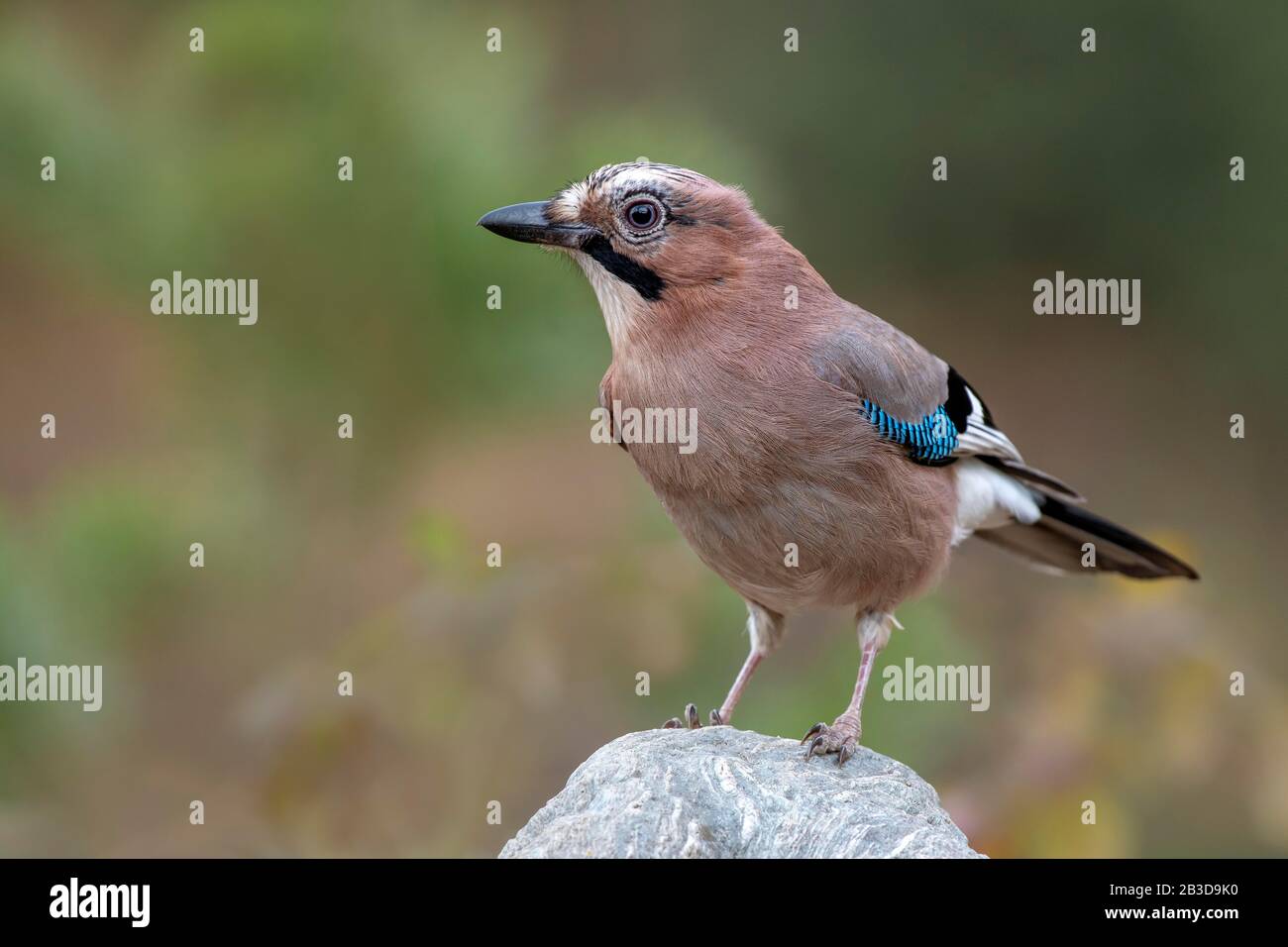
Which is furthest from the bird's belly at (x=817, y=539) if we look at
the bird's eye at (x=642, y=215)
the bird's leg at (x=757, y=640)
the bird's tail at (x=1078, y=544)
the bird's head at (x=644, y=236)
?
the bird's tail at (x=1078, y=544)

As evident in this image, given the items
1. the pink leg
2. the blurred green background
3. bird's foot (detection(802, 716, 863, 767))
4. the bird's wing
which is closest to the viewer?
bird's foot (detection(802, 716, 863, 767))

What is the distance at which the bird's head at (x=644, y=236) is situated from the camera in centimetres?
518

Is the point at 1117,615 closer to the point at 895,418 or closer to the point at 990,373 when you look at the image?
the point at 895,418

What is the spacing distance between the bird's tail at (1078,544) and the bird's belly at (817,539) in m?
1.06

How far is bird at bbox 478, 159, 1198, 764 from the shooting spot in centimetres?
504

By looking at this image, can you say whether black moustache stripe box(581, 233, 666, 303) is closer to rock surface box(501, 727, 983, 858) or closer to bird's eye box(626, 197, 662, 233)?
bird's eye box(626, 197, 662, 233)

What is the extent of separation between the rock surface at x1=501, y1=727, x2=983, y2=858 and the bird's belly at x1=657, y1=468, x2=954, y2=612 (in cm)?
70

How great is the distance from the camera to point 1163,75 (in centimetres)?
1070

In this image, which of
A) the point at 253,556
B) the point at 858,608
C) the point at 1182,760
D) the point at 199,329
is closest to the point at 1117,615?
the point at 1182,760

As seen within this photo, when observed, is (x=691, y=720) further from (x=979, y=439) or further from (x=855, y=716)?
(x=979, y=439)

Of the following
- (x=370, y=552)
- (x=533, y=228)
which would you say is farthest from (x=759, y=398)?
(x=370, y=552)

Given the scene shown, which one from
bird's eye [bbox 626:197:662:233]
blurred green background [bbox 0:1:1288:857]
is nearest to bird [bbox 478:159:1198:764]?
bird's eye [bbox 626:197:662:233]

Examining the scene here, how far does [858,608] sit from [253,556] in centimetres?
246

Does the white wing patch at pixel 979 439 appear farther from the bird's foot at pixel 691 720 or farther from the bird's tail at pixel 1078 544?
the bird's foot at pixel 691 720
